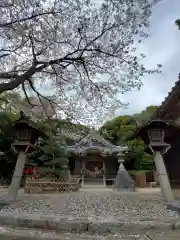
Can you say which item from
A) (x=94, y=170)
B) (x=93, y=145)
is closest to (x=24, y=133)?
(x=93, y=145)

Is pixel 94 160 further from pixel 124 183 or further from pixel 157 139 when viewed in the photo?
pixel 157 139

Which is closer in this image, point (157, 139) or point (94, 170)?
point (157, 139)

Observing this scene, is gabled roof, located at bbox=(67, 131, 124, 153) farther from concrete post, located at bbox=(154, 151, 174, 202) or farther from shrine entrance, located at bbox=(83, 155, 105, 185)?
concrete post, located at bbox=(154, 151, 174, 202)

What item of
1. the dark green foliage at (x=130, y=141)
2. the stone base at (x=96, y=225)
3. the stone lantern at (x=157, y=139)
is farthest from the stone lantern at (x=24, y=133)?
the dark green foliage at (x=130, y=141)

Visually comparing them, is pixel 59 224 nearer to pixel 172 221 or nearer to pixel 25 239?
pixel 25 239

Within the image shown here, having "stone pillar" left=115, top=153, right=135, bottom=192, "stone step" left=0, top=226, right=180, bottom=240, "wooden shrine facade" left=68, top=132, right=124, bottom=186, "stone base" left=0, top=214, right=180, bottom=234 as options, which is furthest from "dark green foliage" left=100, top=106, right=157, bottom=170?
"stone step" left=0, top=226, right=180, bottom=240

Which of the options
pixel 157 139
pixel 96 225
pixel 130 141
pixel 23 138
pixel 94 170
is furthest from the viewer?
pixel 130 141

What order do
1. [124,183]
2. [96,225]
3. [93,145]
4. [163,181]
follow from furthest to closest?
[93,145]
[124,183]
[163,181]
[96,225]

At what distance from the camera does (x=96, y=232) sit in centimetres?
477

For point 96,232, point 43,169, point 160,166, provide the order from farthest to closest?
point 43,169 → point 160,166 → point 96,232

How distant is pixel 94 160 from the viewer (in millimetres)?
23828

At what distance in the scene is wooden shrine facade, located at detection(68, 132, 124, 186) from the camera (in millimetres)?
22188

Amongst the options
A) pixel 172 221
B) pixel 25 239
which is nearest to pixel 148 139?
pixel 172 221

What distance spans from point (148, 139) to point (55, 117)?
18.6 feet
